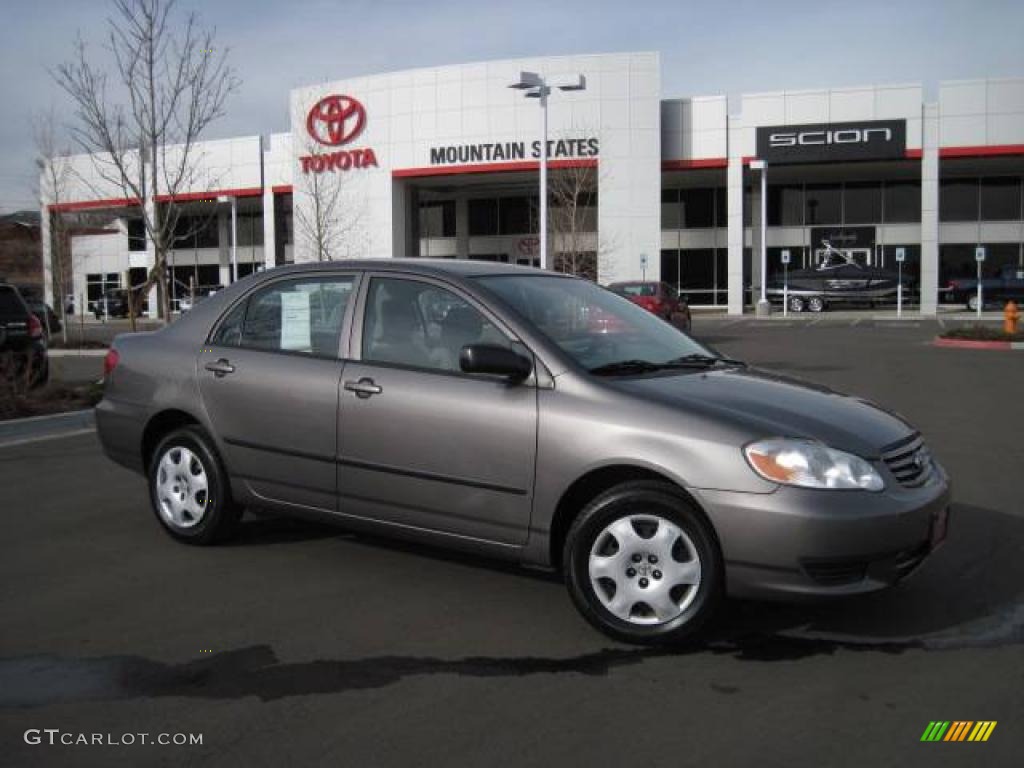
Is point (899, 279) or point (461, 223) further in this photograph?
point (461, 223)

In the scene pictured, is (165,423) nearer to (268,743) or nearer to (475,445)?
(475,445)

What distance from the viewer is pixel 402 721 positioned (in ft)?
11.5

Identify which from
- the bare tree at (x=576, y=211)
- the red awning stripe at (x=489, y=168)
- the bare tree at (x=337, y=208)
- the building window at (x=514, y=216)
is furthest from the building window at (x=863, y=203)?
the bare tree at (x=337, y=208)

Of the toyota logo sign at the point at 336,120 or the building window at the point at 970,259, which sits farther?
the building window at the point at 970,259

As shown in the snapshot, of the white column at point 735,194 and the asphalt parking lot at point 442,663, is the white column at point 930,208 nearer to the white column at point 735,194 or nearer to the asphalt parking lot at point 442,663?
the white column at point 735,194

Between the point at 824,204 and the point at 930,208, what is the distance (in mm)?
6876

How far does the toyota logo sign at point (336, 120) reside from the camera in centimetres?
3994

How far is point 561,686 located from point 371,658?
0.82 m

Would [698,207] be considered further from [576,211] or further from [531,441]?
[531,441]

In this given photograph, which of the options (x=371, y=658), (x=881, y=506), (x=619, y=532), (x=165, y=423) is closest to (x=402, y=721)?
(x=371, y=658)

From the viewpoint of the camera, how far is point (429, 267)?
203 inches

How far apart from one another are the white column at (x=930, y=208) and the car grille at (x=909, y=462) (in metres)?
35.5

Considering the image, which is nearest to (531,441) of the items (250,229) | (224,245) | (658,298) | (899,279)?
(658,298)

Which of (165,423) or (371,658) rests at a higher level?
(165,423)
